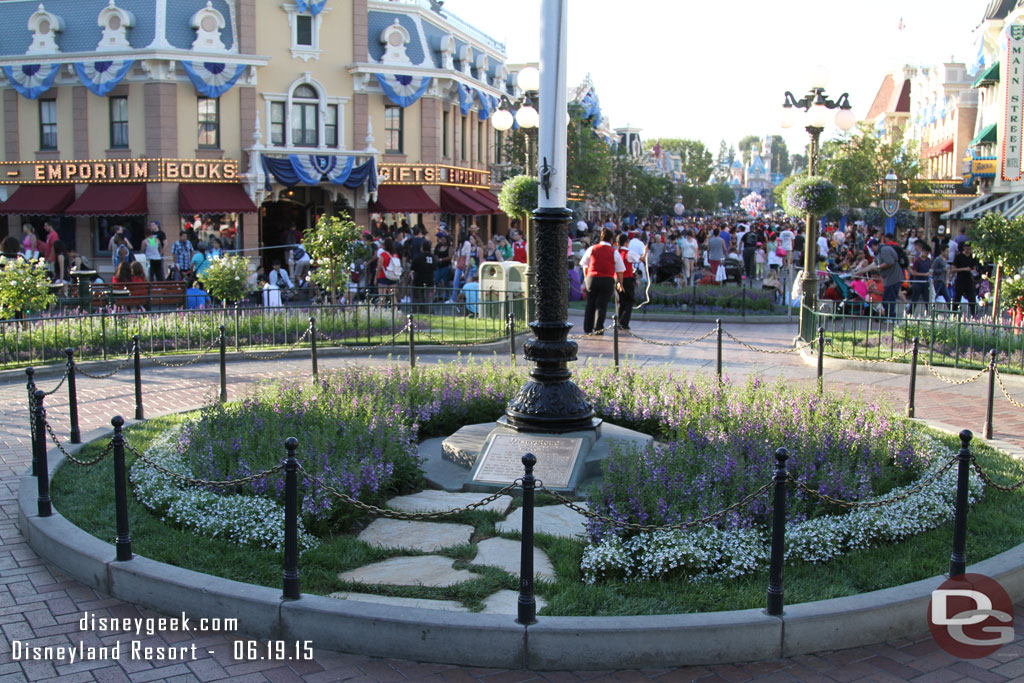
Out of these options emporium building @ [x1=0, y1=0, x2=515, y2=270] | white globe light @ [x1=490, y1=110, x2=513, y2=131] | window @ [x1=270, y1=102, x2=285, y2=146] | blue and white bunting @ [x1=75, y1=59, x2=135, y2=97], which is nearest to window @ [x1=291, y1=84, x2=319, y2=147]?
emporium building @ [x1=0, y1=0, x2=515, y2=270]

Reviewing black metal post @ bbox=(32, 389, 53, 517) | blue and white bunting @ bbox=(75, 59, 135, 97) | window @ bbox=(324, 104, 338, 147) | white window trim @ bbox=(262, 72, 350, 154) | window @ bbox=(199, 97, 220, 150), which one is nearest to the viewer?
black metal post @ bbox=(32, 389, 53, 517)

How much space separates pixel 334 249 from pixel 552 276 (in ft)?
34.1

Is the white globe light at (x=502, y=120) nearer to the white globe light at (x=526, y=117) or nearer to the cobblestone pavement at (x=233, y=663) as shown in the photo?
the white globe light at (x=526, y=117)

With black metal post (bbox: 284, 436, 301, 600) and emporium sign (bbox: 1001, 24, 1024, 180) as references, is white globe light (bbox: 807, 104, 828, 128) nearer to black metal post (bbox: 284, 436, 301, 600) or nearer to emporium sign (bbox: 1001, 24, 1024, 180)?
emporium sign (bbox: 1001, 24, 1024, 180)

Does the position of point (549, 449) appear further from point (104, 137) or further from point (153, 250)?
point (104, 137)

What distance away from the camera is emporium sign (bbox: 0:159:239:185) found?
2919 centimetres

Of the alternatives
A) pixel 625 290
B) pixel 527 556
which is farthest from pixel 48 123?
pixel 527 556

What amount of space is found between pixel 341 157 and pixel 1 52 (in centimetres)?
1091

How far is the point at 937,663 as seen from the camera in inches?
189

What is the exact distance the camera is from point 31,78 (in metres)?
29.5

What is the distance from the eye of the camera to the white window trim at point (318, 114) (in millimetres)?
31266

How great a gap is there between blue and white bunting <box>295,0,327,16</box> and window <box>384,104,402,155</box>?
13.5 feet

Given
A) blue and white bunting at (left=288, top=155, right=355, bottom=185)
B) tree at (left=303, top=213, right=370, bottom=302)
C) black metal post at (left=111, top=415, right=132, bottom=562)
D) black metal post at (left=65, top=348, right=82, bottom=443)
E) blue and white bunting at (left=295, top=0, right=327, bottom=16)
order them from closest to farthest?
black metal post at (left=111, top=415, right=132, bottom=562), black metal post at (left=65, top=348, right=82, bottom=443), tree at (left=303, top=213, right=370, bottom=302), blue and white bunting at (left=288, top=155, right=355, bottom=185), blue and white bunting at (left=295, top=0, right=327, bottom=16)

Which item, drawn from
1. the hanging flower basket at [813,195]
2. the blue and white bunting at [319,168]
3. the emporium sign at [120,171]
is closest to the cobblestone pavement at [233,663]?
the hanging flower basket at [813,195]
